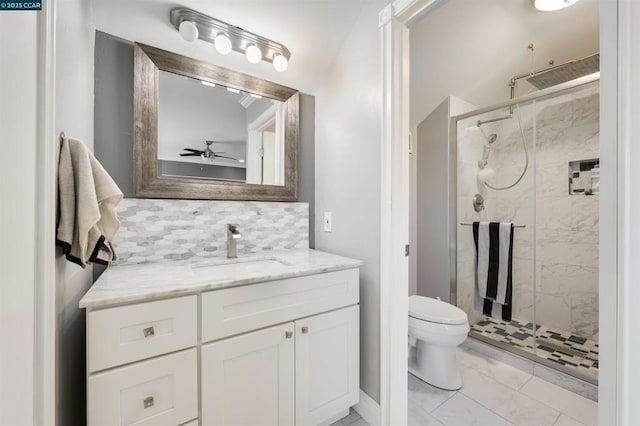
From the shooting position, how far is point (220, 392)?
3.20 feet

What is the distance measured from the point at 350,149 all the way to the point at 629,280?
119cm

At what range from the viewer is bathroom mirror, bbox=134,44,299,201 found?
131 centimetres

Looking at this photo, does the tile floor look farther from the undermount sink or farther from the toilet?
the undermount sink

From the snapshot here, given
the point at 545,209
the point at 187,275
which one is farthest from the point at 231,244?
the point at 545,209

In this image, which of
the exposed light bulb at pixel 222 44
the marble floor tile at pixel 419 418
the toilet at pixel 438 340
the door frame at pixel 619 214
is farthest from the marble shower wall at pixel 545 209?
the exposed light bulb at pixel 222 44

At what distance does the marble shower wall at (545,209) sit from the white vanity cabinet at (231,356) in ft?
5.26

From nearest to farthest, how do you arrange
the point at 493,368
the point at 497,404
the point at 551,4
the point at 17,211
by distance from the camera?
1. the point at 17,211
2. the point at 497,404
3. the point at 551,4
4. the point at 493,368

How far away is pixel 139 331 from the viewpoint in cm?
84

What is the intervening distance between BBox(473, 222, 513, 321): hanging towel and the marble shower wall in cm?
8

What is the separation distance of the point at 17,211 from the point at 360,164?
1.28 m

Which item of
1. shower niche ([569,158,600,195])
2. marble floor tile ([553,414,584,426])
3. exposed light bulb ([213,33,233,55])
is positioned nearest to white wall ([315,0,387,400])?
exposed light bulb ([213,33,233,55])

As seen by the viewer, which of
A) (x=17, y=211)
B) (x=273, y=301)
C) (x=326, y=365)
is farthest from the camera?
(x=326, y=365)

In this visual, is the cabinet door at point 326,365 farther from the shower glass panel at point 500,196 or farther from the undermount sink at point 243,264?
the shower glass panel at point 500,196

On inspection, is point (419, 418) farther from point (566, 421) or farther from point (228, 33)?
point (228, 33)
